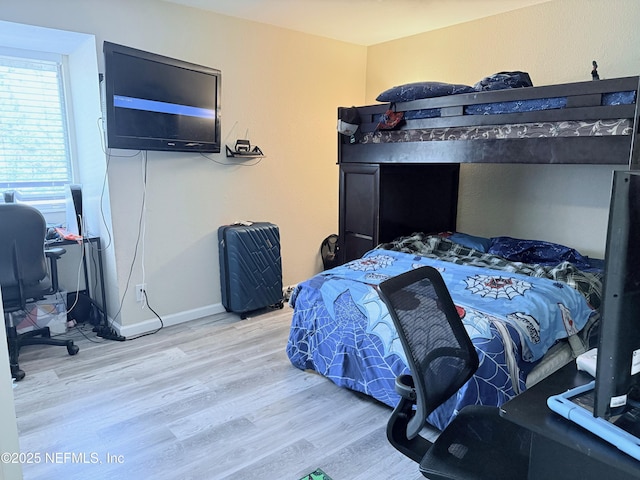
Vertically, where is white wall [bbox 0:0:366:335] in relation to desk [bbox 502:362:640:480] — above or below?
above

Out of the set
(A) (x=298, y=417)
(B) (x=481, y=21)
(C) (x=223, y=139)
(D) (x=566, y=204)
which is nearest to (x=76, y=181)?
(C) (x=223, y=139)

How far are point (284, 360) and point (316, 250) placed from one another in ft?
5.71

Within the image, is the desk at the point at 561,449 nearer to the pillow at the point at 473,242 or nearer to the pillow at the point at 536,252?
the pillow at the point at 536,252

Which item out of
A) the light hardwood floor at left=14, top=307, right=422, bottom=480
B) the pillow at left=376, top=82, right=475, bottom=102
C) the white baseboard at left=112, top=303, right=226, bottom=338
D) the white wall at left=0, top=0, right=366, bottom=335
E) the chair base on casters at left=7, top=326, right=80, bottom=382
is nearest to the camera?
the light hardwood floor at left=14, top=307, right=422, bottom=480

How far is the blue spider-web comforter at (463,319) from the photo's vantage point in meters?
1.97

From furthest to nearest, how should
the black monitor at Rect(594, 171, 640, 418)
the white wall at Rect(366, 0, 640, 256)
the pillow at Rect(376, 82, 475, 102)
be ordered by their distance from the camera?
the white wall at Rect(366, 0, 640, 256), the pillow at Rect(376, 82, 475, 102), the black monitor at Rect(594, 171, 640, 418)

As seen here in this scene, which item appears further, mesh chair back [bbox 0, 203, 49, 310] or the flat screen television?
the flat screen television

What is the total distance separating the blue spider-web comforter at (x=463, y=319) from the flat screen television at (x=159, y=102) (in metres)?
1.53

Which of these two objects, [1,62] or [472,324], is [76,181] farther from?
[472,324]

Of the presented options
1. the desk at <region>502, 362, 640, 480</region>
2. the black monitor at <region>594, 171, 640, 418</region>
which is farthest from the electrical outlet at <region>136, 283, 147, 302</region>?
the black monitor at <region>594, 171, 640, 418</region>

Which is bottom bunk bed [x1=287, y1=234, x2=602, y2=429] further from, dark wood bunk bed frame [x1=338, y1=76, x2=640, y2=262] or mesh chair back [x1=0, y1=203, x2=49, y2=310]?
mesh chair back [x1=0, y1=203, x2=49, y2=310]

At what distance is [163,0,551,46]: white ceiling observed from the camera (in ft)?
10.6

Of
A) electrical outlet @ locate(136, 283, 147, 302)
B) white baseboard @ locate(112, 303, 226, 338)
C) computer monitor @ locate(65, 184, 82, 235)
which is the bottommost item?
white baseboard @ locate(112, 303, 226, 338)

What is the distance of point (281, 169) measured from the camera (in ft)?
13.4
